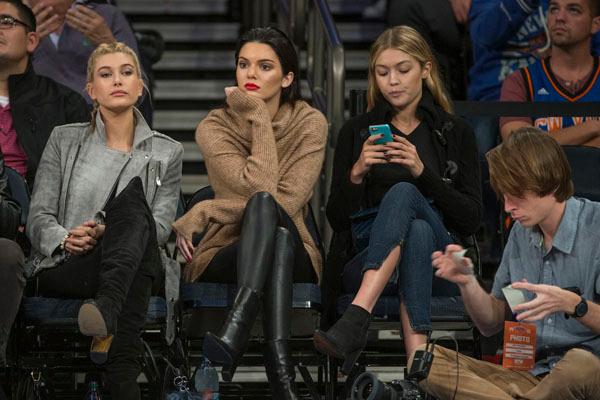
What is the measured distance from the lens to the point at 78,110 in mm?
6520

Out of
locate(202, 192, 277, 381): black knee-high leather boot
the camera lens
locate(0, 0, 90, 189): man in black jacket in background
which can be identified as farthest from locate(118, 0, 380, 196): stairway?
the camera lens

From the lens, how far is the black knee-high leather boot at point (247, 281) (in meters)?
5.18

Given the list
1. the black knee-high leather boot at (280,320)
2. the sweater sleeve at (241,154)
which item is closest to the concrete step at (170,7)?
the sweater sleeve at (241,154)

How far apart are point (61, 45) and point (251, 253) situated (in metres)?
2.50

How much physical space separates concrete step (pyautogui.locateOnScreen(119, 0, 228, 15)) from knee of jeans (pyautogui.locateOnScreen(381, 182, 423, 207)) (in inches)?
159

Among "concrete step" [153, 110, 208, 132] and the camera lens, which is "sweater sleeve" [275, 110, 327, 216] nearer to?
the camera lens

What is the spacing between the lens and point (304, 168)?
5977mm

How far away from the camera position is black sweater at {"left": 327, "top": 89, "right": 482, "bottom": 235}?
5758 millimetres

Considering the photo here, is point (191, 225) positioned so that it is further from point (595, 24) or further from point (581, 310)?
point (595, 24)

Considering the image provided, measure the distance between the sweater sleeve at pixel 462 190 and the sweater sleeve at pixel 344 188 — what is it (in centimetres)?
27

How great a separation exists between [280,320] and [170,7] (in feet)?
14.0

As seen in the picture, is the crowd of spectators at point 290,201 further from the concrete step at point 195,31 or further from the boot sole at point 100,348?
the concrete step at point 195,31

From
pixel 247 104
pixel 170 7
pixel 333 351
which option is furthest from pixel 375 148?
pixel 170 7

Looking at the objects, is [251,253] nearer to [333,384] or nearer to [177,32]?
[333,384]
